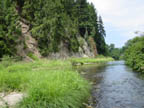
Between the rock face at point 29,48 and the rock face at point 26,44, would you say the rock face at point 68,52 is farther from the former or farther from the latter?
the rock face at point 26,44

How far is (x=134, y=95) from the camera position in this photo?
6.77m

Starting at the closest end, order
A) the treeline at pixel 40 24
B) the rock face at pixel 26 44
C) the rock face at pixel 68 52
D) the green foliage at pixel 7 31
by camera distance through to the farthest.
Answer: the green foliage at pixel 7 31 → the treeline at pixel 40 24 → the rock face at pixel 26 44 → the rock face at pixel 68 52

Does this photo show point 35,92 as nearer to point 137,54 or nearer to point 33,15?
point 137,54

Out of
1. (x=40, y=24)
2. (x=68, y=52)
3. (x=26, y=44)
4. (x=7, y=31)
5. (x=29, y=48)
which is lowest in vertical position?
(x=68, y=52)

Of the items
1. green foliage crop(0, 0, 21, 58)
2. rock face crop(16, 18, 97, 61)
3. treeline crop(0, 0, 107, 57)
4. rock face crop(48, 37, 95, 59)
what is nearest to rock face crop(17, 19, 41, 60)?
rock face crop(16, 18, 97, 61)

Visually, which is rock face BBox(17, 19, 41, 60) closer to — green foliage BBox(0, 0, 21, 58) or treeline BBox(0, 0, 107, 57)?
treeline BBox(0, 0, 107, 57)

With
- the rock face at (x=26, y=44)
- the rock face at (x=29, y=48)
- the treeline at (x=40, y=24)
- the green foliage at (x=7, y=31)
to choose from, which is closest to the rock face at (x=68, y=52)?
the rock face at (x=29, y=48)

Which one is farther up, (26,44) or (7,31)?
(7,31)

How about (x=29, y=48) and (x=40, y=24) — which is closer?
(x=29, y=48)

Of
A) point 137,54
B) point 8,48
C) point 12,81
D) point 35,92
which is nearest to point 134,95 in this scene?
point 35,92

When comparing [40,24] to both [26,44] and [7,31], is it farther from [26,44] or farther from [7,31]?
[7,31]

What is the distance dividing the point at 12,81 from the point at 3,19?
611 inches

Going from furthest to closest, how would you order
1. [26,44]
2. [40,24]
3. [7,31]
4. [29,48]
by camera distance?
[40,24], [29,48], [26,44], [7,31]

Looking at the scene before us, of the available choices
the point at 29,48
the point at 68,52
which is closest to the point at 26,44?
the point at 29,48
